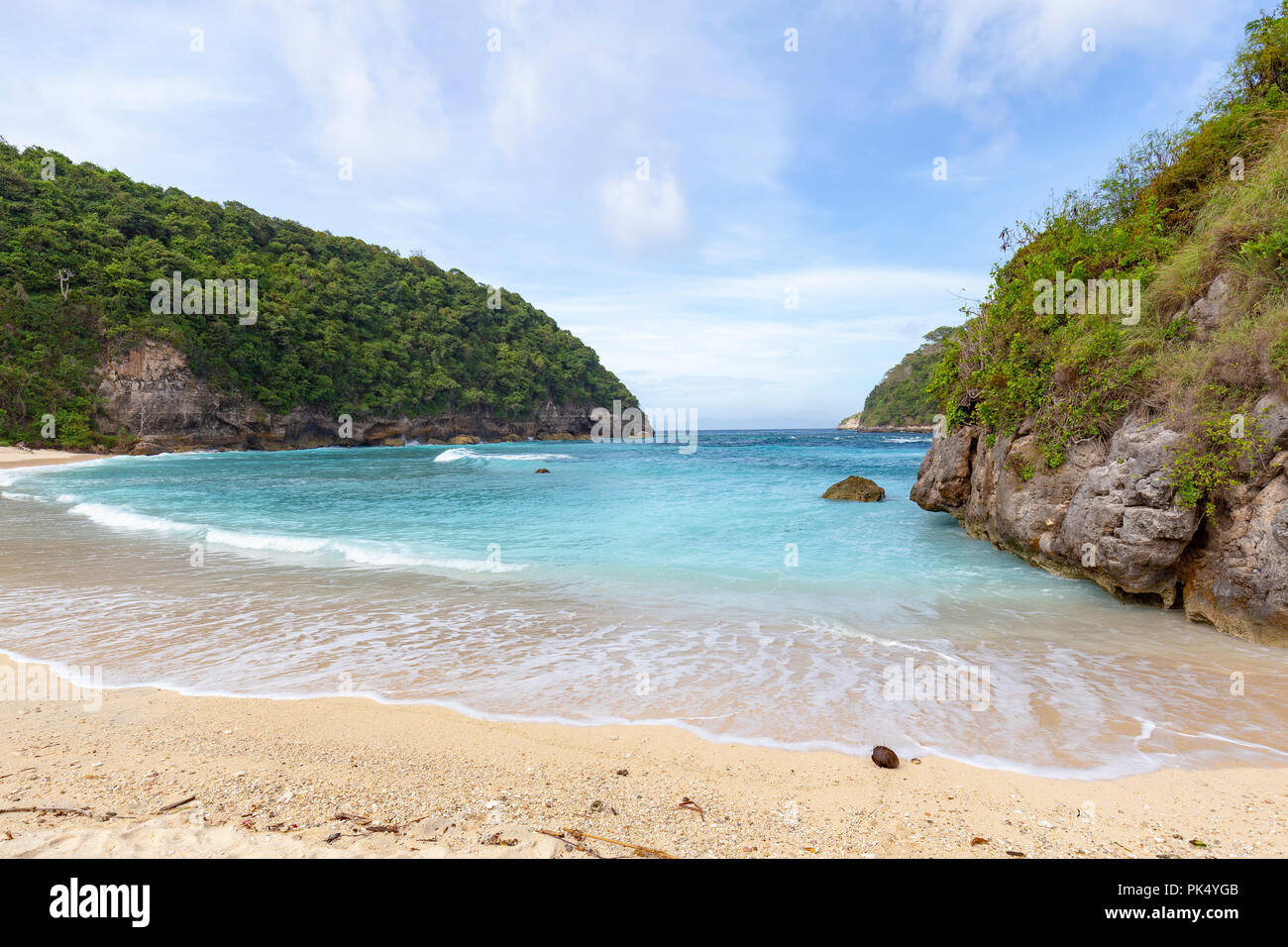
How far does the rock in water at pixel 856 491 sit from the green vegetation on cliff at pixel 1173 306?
282 inches

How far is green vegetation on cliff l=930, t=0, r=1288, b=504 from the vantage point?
23.3 ft

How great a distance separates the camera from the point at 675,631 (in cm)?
708

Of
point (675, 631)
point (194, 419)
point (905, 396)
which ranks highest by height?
point (905, 396)

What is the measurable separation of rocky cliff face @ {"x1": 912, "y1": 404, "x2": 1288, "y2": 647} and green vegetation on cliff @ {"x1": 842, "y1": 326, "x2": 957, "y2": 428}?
325ft

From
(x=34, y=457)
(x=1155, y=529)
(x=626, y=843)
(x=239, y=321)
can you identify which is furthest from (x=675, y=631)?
(x=239, y=321)

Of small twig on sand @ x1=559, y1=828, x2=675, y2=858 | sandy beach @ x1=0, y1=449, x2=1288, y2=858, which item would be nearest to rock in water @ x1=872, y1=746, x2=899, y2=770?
sandy beach @ x1=0, y1=449, x2=1288, y2=858

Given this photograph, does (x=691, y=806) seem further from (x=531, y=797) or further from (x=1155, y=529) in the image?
(x=1155, y=529)

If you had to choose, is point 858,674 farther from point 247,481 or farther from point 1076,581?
point 247,481

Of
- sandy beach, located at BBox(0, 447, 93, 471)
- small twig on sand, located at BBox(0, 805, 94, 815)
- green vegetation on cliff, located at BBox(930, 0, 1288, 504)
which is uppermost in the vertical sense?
green vegetation on cliff, located at BBox(930, 0, 1288, 504)

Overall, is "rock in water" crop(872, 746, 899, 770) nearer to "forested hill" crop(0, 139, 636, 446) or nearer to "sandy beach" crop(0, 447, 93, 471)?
"sandy beach" crop(0, 447, 93, 471)

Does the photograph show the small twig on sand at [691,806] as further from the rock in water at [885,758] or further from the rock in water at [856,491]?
the rock in water at [856,491]

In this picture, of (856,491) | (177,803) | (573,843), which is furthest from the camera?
(856,491)

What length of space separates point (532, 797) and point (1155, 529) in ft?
28.1
